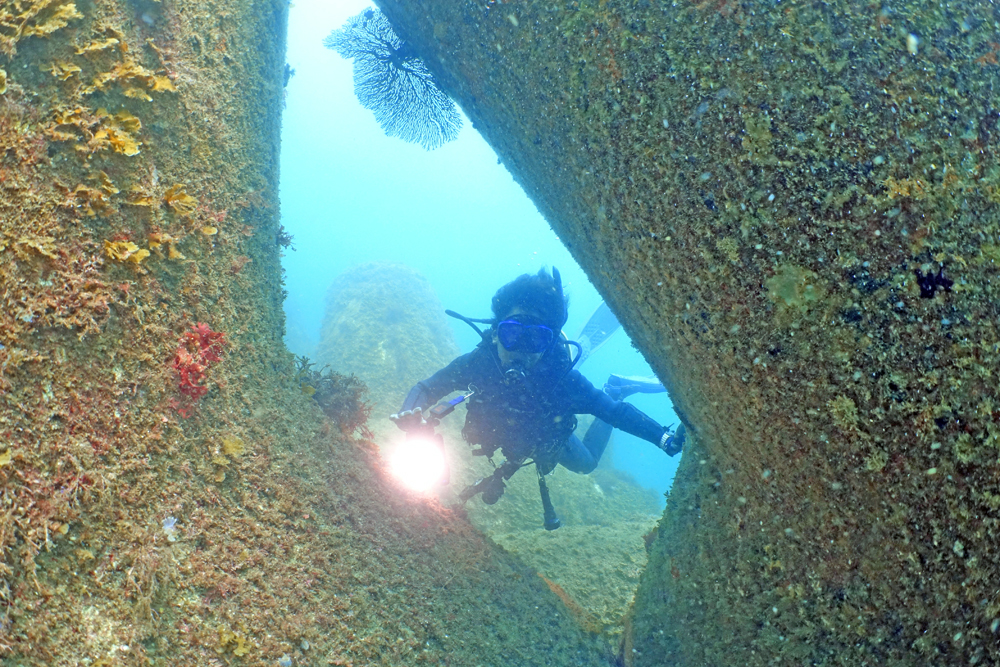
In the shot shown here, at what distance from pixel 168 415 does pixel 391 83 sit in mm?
3852

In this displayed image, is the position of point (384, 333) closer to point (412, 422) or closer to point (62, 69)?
point (412, 422)

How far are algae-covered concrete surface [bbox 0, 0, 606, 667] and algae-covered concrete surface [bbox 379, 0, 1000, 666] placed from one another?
1.77 m

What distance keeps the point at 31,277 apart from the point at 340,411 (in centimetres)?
280

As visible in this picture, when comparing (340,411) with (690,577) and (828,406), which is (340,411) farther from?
(828,406)

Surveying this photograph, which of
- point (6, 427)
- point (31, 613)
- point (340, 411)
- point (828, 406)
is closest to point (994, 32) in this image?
point (828, 406)

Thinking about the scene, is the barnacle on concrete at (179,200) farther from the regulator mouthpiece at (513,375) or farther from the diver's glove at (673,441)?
the diver's glove at (673,441)

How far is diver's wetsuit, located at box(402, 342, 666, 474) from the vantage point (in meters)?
5.53

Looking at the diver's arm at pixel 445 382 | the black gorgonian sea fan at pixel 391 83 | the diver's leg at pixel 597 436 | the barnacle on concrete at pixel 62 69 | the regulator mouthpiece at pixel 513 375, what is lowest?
the diver's leg at pixel 597 436

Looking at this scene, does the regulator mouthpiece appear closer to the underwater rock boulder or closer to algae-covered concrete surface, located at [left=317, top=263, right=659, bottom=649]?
algae-covered concrete surface, located at [left=317, top=263, right=659, bottom=649]

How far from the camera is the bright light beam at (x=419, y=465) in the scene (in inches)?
146

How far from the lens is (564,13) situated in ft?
7.29

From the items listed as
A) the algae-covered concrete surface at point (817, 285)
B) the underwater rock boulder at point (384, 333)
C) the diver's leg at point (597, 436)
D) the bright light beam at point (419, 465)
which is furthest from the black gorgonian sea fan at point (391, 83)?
the underwater rock boulder at point (384, 333)

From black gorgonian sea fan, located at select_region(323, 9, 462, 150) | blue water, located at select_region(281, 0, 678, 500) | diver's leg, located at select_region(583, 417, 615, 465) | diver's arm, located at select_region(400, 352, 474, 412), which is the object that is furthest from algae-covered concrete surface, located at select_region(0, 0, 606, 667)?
blue water, located at select_region(281, 0, 678, 500)

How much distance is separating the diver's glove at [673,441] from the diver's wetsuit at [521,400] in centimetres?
74
